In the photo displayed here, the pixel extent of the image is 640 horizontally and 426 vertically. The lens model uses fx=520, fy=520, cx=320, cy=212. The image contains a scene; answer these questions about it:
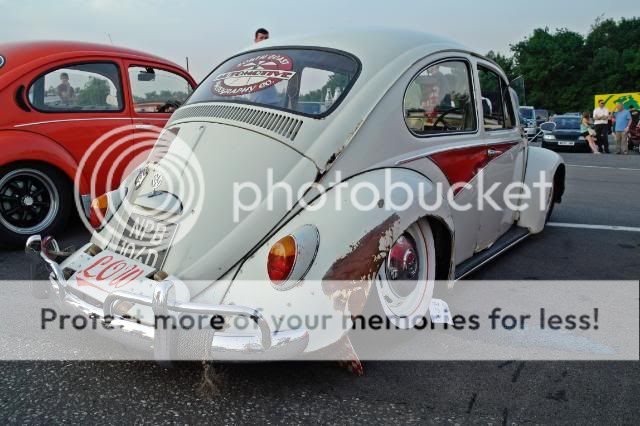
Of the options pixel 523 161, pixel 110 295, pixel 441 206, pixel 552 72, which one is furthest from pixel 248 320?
pixel 552 72

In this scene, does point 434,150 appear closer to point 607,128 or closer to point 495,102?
point 495,102

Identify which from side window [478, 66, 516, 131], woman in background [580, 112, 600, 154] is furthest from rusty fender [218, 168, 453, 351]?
woman in background [580, 112, 600, 154]

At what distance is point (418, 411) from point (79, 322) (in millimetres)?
1763

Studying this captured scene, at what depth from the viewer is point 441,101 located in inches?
135

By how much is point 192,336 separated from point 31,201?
3422 millimetres

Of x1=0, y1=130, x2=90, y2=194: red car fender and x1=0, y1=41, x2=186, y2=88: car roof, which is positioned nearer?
x1=0, y1=130, x2=90, y2=194: red car fender

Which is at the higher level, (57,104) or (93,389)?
(57,104)

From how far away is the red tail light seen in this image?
2.25 meters

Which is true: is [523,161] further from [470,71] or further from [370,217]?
[370,217]

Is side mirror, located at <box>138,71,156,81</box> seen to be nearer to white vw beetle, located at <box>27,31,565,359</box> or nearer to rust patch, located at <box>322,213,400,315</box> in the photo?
white vw beetle, located at <box>27,31,565,359</box>

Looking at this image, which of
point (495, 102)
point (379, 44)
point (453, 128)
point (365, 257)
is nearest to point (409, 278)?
point (365, 257)

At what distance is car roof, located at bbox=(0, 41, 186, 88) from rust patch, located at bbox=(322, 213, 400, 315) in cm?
395

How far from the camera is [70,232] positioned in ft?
16.8

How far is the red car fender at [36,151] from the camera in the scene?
445 cm
